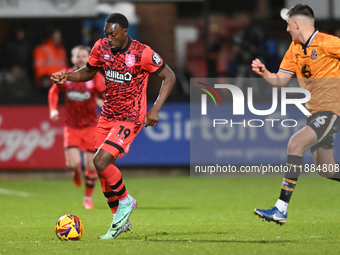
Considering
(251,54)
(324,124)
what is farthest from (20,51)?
(324,124)

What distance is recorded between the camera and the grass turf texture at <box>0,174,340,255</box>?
20.6 feet

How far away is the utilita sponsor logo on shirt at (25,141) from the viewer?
1479cm

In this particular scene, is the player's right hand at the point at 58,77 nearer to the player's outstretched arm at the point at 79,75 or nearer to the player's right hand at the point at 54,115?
the player's outstretched arm at the point at 79,75

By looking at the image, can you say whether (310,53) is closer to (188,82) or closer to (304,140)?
(304,140)

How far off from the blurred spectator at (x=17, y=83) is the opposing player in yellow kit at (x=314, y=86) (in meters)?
9.32

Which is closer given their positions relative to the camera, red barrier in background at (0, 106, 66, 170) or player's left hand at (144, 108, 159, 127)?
player's left hand at (144, 108, 159, 127)

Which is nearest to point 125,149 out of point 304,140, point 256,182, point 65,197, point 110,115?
point 110,115

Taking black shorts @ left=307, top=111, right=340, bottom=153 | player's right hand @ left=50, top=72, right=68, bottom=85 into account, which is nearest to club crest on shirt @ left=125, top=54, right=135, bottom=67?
player's right hand @ left=50, top=72, right=68, bottom=85

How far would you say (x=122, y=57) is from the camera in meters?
6.97

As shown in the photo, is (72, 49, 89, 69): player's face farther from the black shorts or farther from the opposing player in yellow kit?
the black shorts

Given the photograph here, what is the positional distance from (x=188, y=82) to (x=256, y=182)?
3.25m

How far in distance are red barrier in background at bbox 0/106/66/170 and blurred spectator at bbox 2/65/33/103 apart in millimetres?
562

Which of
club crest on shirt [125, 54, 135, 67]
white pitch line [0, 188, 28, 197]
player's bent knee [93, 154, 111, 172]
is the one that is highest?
club crest on shirt [125, 54, 135, 67]

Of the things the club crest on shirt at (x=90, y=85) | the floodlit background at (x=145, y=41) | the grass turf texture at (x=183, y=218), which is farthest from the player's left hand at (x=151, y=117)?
the floodlit background at (x=145, y=41)
